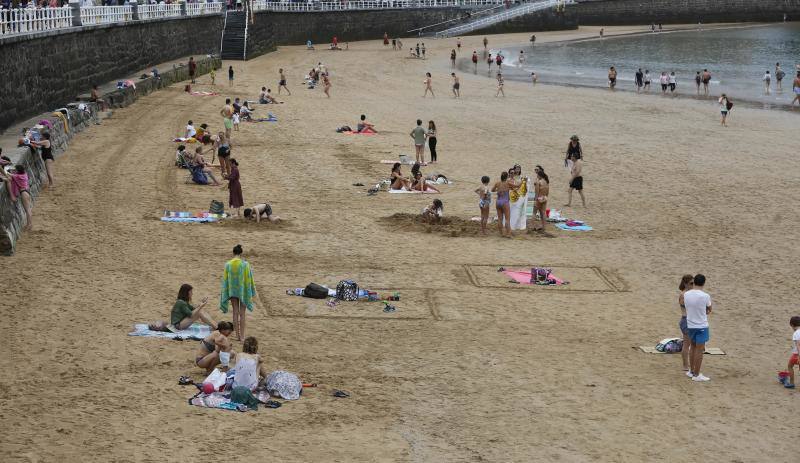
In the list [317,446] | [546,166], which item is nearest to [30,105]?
[546,166]

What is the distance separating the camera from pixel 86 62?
123 feet

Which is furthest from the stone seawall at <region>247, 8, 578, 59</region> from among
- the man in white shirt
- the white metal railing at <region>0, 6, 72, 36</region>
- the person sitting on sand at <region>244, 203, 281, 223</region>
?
the man in white shirt

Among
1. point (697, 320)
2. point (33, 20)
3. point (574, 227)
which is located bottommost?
point (574, 227)

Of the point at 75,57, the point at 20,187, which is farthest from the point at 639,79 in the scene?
the point at 20,187

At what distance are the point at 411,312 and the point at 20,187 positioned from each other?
8827 mm

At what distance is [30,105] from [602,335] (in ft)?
69.0

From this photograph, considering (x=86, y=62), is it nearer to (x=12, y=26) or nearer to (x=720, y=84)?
(x=12, y=26)

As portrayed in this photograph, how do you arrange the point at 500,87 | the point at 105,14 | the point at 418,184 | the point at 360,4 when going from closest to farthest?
the point at 418,184, the point at 105,14, the point at 500,87, the point at 360,4

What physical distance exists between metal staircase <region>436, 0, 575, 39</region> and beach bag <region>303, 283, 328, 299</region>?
2855 inches

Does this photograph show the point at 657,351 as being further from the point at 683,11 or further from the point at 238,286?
the point at 683,11

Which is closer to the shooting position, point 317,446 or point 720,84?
point 317,446

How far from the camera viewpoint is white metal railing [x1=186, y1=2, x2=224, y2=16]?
56562 millimetres

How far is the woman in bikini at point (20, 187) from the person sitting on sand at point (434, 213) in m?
8.35

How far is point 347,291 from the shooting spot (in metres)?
17.0
